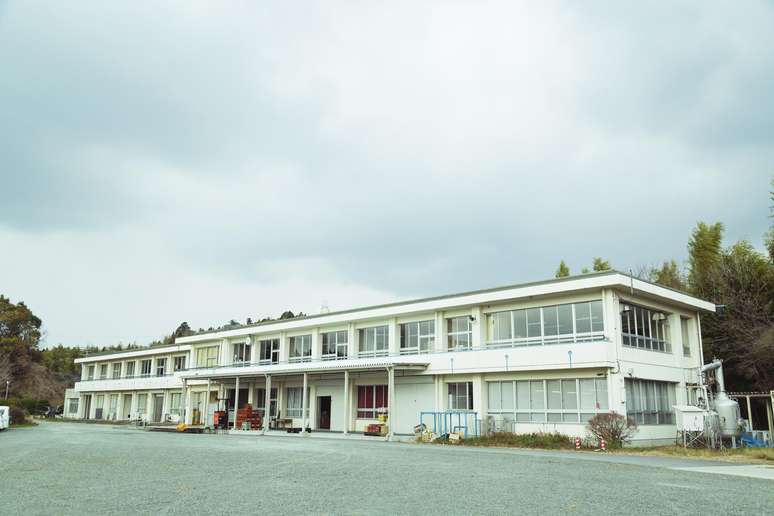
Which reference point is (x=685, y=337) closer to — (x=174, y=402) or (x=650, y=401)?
(x=650, y=401)

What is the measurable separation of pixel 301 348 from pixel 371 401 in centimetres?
659

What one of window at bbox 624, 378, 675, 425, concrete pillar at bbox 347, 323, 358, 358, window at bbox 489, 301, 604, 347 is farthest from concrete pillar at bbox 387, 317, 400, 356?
window at bbox 624, 378, 675, 425

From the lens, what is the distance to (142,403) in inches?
2064

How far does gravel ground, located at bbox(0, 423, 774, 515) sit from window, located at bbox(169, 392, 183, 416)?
3277 centimetres

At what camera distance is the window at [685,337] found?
2775 cm

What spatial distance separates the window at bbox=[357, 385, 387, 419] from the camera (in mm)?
30703

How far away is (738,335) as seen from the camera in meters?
29.6

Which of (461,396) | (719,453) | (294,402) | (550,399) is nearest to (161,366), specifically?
(294,402)

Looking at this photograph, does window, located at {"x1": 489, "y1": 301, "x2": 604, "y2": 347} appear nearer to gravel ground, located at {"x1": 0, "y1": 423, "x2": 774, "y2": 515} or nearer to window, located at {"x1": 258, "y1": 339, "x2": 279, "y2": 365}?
gravel ground, located at {"x1": 0, "y1": 423, "x2": 774, "y2": 515}

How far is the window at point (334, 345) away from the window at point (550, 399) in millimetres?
9696

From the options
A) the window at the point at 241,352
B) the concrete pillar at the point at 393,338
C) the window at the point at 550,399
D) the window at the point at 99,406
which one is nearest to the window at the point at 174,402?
the window at the point at 241,352

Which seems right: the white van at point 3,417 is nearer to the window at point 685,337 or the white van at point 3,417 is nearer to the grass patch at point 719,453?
the grass patch at point 719,453

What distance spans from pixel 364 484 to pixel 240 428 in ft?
85.3

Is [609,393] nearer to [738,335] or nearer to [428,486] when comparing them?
[738,335]
